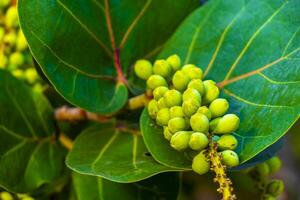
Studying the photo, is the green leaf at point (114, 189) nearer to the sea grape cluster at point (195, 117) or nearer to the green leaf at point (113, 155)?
the green leaf at point (113, 155)

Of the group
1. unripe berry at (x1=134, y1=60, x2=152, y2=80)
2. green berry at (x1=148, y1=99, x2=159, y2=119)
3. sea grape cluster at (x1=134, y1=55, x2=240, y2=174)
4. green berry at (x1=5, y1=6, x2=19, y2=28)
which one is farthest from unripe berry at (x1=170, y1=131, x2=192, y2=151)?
Result: green berry at (x1=5, y1=6, x2=19, y2=28)

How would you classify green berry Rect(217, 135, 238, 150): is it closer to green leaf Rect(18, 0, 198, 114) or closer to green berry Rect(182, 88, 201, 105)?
green berry Rect(182, 88, 201, 105)

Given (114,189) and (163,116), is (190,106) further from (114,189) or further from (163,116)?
(114,189)

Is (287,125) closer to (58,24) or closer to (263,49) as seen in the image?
(263,49)

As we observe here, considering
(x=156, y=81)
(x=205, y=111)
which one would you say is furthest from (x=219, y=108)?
(x=156, y=81)

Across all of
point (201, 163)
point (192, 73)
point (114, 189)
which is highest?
point (192, 73)

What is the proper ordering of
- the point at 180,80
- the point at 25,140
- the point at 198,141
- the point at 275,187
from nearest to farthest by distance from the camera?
1. the point at 198,141
2. the point at 180,80
3. the point at 275,187
4. the point at 25,140
